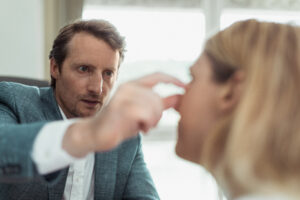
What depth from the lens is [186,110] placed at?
0.94m

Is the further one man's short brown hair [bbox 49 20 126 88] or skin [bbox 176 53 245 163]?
man's short brown hair [bbox 49 20 126 88]

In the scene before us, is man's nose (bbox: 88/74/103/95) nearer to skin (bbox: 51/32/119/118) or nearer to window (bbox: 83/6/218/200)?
skin (bbox: 51/32/119/118)

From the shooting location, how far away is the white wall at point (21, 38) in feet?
10.6

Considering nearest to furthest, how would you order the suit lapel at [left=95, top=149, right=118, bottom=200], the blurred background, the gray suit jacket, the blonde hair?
1. the blonde hair
2. the gray suit jacket
3. the suit lapel at [left=95, top=149, right=118, bottom=200]
4. the blurred background

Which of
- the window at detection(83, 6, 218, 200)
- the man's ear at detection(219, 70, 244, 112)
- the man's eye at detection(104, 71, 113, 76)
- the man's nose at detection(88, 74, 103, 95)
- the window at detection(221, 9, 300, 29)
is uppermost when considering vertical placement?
the man's ear at detection(219, 70, 244, 112)

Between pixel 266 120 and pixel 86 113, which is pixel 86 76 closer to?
pixel 86 113

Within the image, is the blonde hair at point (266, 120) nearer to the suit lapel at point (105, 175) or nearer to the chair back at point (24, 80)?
the suit lapel at point (105, 175)

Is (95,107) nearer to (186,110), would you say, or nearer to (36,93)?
(36,93)

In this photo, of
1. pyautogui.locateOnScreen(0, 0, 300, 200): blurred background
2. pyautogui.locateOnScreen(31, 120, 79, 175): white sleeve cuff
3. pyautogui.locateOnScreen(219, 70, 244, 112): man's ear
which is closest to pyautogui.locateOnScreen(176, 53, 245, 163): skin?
pyautogui.locateOnScreen(219, 70, 244, 112): man's ear

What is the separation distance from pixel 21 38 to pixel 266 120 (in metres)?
2.95

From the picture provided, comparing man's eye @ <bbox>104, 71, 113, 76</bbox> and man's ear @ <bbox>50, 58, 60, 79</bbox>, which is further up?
man's eye @ <bbox>104, 71, 113, 76</bbox>

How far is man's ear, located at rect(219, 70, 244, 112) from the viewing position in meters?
0.82

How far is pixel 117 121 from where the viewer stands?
778mm

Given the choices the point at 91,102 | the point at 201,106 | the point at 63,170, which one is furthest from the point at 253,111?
the point at 91,102
